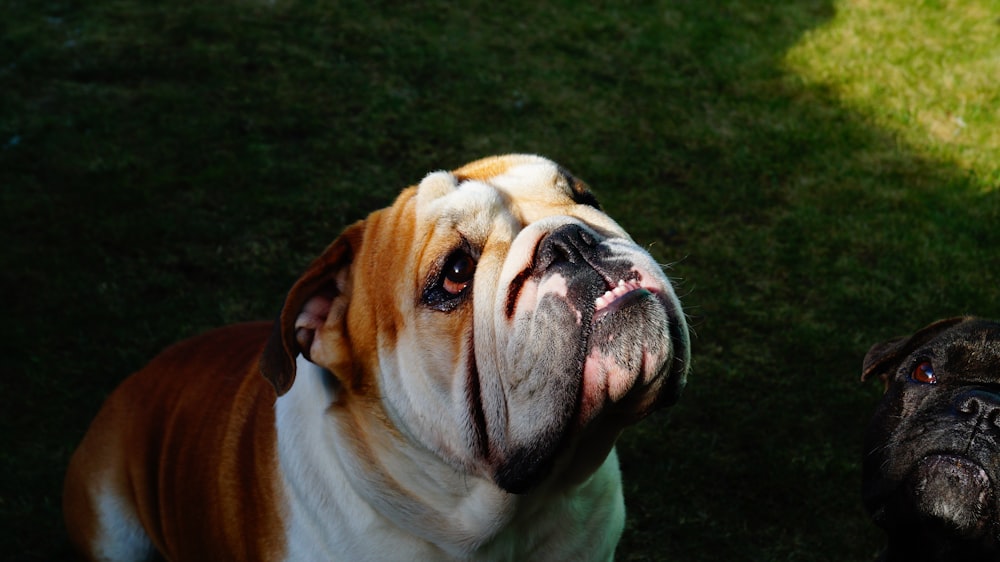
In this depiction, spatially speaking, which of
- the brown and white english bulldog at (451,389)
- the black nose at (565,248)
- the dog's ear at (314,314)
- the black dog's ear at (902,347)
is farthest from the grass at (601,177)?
the black nose at (565,248)

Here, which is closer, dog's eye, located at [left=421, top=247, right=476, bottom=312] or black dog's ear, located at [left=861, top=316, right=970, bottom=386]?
dog's eye, located at [left=421, top=247, right=476, bottom=312]

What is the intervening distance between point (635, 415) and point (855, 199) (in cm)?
406

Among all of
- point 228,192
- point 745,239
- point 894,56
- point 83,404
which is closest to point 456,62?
point 228,192

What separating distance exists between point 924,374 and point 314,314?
6.89ft

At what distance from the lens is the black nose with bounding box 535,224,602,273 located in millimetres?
2412

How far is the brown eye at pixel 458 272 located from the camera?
2602 mm

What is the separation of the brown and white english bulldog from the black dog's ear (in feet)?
3.74

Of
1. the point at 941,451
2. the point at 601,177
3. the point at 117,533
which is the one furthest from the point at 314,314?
the point at 601,177

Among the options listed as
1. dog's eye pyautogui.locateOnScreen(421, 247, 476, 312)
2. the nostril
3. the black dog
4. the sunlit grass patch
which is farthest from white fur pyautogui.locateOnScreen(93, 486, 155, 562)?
the sunlit grass patch

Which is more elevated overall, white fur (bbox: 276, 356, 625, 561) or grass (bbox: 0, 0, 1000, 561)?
white fur (bbox: 276, 356, 625, 561)

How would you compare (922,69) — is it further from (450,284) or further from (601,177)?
(450,284)

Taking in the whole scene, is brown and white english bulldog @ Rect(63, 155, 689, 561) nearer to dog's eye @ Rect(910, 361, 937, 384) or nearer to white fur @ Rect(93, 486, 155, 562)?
A: white fur @ Rect(93, 486, 155, 562)

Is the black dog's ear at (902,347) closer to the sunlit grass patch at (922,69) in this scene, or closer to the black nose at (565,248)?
the black nose at (565,248)

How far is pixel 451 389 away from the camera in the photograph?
254 cm
